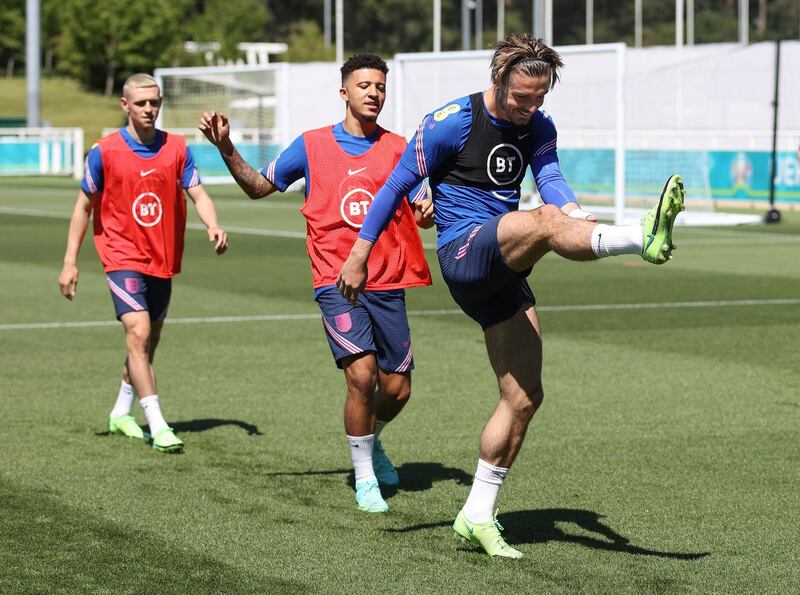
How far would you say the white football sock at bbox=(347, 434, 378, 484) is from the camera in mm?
7289

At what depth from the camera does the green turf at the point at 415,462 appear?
6.08 meters

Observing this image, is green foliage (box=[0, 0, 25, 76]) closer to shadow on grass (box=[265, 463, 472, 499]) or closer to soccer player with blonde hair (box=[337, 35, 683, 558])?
shadow on grass (box=[265, 463, 472, 499])

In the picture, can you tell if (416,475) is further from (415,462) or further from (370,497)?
(370,497)

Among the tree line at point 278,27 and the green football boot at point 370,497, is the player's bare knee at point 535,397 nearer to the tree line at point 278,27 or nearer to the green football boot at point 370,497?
the green football boot at point 370,497

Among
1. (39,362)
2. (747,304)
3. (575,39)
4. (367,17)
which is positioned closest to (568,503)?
(39,362)

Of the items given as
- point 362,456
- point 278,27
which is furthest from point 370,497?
point 278,27

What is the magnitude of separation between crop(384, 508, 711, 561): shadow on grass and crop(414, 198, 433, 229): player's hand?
140 centimetres

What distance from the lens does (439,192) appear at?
6414 mm

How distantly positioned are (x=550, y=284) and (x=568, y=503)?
11.0 meters

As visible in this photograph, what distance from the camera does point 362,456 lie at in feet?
24.1

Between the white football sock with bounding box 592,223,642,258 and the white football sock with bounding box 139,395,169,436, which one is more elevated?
the white football sock with bounding box 592,223,642,258

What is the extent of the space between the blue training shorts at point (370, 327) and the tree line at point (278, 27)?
271 feet

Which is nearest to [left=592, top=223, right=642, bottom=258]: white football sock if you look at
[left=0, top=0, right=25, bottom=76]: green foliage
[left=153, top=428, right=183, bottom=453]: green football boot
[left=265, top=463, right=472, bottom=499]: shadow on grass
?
[left=265, top=463, right=472, bottom=499]: shadow on grass

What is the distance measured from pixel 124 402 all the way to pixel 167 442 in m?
0.81
